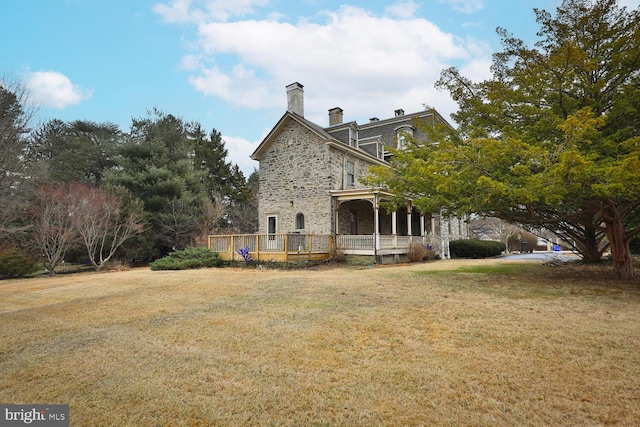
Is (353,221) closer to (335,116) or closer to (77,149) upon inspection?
(335,116)

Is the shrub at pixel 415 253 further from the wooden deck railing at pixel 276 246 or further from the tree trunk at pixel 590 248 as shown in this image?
the tree trunk at pixel 590 248

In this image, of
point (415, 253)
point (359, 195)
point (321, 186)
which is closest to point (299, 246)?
point (321, 186)

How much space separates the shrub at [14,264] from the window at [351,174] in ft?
52.9

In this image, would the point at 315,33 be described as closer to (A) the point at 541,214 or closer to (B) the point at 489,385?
(A) the point at 541,214

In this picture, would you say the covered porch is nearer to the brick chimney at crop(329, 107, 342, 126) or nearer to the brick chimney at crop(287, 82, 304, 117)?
the brick chimney at crop(287, 82, 304, 117)

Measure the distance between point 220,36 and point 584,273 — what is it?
53.1 ft

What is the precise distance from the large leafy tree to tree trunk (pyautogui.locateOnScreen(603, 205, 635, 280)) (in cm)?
3

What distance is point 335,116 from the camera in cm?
2439

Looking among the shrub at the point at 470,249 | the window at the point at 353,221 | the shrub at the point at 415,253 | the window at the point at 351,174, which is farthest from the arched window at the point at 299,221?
the shrub at the point at 470,249

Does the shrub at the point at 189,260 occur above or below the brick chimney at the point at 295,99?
below

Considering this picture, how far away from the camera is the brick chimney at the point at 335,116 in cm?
2427

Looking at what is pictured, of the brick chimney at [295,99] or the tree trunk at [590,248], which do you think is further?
the brick chimney at [295,99]

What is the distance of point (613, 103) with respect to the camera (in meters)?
9.20
